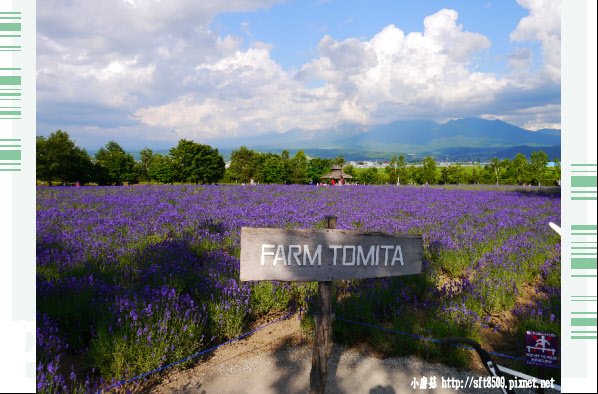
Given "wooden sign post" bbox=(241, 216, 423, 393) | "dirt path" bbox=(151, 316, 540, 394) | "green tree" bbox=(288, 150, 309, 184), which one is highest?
"green tree" bbox=(288, 150, 309, 184)

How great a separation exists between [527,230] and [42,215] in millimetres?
10089

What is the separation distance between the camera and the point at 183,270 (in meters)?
4.46

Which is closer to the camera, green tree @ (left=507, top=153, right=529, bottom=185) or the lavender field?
the lavender field

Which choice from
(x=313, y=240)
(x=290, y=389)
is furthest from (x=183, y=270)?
(x=313, y=240)

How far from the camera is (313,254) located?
89.3 inches

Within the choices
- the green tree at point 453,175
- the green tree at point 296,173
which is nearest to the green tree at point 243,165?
the green tree at point 296,173

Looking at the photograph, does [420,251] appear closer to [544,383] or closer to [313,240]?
[313,240]

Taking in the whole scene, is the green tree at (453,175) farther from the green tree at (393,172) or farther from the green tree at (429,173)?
the green tree at (393,172)

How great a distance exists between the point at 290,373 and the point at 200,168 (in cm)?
4485

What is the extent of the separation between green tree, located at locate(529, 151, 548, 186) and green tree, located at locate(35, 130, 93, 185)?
179ft

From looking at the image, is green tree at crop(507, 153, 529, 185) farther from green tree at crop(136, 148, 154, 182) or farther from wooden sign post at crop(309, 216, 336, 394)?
wooden sign post at crop(309, 216, 336, 394)

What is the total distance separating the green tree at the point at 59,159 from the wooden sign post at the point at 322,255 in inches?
1447

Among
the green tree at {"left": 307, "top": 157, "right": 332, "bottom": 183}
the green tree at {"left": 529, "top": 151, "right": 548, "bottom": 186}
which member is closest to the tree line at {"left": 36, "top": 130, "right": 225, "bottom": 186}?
the green tree at {"left": 307, "top": 157, "right": 332, "bottom": 183}

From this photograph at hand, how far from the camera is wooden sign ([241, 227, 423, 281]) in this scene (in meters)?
2.22
